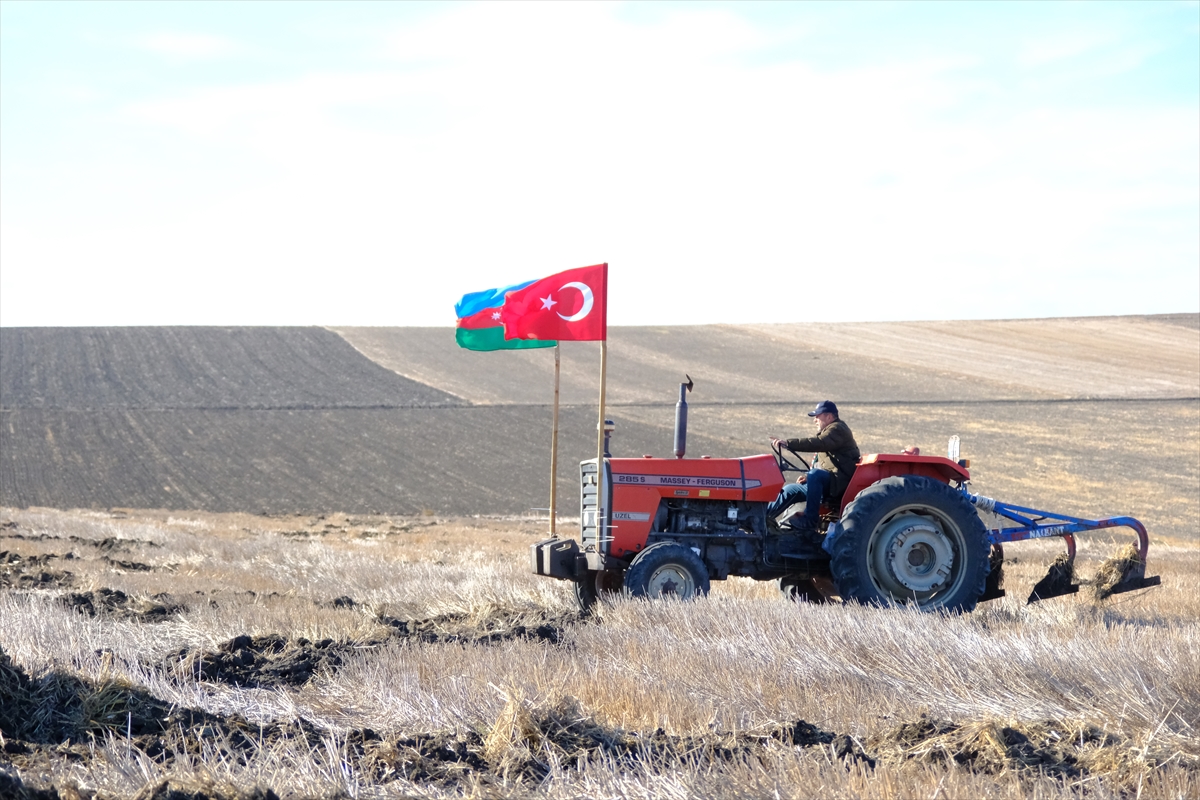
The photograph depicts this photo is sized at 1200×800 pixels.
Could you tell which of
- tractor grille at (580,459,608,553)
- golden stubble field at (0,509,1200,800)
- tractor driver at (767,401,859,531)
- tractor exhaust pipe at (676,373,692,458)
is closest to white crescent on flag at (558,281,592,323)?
tractor grille at (580,459,608,553)

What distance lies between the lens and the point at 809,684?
18.2 feet

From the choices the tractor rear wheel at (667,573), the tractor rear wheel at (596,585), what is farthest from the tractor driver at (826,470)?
the tractor rear wheel at (596,585)

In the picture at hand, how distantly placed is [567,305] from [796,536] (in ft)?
9.58

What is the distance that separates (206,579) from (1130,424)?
36952 mm

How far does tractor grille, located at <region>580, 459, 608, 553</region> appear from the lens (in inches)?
357

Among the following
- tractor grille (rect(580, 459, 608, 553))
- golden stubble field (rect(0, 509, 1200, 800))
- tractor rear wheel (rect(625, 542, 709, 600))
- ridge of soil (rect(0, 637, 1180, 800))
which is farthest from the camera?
tractor grille (rect(580, 459, 608, 553))

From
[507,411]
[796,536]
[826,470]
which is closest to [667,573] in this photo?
[796,536]

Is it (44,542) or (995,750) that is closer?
(995,750)

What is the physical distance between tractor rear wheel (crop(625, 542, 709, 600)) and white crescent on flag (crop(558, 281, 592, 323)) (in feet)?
7.89

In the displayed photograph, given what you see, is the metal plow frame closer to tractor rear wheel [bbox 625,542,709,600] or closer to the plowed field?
tractor rear wheel [bbox 625,542,709,600]

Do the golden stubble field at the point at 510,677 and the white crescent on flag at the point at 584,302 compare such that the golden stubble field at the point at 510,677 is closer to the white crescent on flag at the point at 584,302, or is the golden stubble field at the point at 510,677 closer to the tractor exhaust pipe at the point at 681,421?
the tractor exhaust pipe at the point at 681,421

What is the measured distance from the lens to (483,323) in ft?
36.6

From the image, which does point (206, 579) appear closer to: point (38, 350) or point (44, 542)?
point (44, 542)

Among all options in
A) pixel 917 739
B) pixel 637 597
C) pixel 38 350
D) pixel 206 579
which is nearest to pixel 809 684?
pixel 917 739
